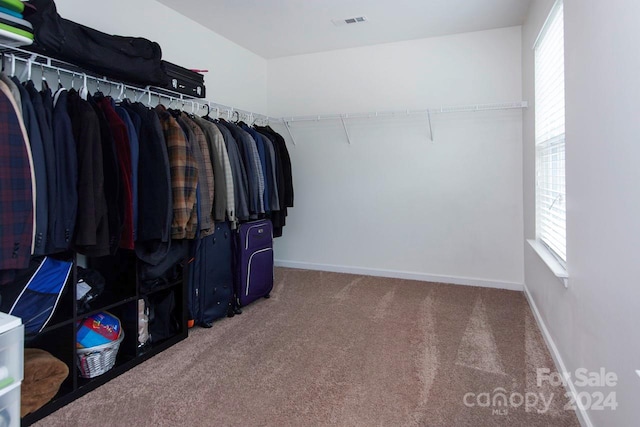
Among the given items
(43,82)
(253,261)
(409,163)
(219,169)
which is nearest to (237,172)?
(219,169)

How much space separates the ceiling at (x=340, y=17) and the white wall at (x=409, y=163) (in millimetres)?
232

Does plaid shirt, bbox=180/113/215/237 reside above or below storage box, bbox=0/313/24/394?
above

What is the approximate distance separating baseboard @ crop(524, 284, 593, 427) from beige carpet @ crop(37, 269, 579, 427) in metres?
0.05

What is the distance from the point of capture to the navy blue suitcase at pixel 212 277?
260 centimetres

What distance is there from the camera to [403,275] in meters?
3.87

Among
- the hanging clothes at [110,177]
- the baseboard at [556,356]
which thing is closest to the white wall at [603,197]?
the baseboard at [556,356]

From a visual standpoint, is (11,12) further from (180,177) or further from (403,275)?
(403,275)

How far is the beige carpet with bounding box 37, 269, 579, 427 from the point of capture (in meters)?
1.66

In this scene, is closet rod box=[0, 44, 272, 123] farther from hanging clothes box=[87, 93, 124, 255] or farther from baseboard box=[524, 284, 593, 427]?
baseboard box=[524, 284, 593, 427]

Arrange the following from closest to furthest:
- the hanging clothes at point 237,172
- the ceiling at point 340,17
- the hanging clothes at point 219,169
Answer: the hanging clothes at point 219,169, the hanging clothes at point 237,172, the ceiling at point 340,17

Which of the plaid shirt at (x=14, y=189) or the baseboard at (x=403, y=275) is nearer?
the plaid shirt at (x=14, y=189)

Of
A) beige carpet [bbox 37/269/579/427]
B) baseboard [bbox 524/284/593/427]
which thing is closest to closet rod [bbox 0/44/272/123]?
beige carpet [bbox 37/269/579/427]

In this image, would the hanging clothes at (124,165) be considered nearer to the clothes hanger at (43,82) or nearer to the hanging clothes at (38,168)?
the clothes hanger at (43,82)

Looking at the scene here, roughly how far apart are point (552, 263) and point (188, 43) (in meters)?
3.21
